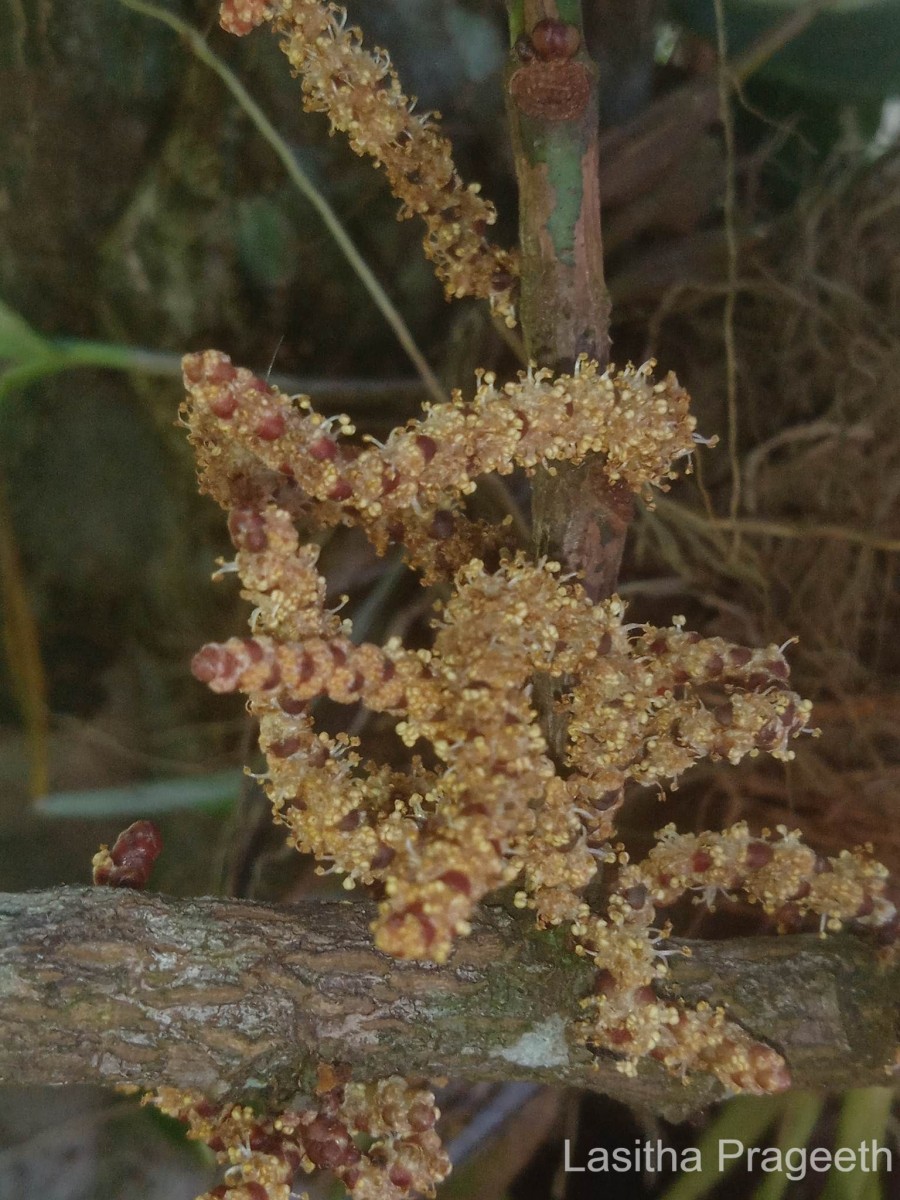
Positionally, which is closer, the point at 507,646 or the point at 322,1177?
the point at 507,646

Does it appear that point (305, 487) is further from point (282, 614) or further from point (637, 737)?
point (637, 737)

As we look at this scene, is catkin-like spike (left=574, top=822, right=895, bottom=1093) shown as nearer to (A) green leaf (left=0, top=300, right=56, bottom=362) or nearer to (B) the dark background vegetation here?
(B) the dark background vegetation

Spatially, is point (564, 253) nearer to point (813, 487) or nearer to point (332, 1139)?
point (813, 487)

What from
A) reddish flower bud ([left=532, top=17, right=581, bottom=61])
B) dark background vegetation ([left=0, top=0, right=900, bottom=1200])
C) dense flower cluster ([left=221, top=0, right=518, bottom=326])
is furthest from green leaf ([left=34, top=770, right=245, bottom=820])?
reddish flower bud ([left=532, top=17, right=581, bottom=61])

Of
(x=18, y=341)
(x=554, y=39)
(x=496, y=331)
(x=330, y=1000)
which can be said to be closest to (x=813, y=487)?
(x=496, y=331)

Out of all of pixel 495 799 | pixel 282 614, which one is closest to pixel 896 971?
pixel 495 799

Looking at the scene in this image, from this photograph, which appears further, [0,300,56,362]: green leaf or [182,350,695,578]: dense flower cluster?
[0,300,56,362]: green leaf
